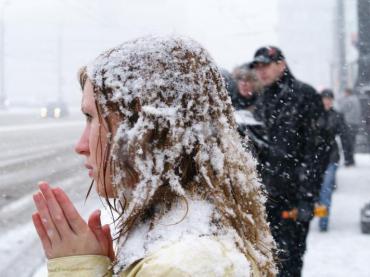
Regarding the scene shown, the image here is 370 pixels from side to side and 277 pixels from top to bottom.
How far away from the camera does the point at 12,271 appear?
4793mm

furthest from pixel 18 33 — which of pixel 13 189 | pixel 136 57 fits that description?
pixel 136 57

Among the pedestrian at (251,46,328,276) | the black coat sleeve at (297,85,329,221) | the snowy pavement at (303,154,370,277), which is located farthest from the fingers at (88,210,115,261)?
the snowy pavement at (303,154,370,277)

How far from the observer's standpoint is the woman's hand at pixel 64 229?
1.09 m

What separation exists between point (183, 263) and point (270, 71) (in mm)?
2731

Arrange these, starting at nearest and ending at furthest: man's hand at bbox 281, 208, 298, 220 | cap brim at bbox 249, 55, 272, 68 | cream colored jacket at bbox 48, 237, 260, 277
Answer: cream colored jacket at bbox 48, 237, 260, 277
man's hand at bbox 281, 208, 298, 220
cap brim at bbox 249, 55, 272, 68

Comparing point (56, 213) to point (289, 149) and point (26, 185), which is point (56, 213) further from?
point (26, 185)

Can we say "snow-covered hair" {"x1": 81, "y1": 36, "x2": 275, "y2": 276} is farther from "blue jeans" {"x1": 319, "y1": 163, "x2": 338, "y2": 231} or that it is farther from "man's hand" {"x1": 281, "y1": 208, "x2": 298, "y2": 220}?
"blue jeans" {"x1": 319, "y1": 163, "x2": 338, "y2": 231}

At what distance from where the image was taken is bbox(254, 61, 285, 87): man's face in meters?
3.54

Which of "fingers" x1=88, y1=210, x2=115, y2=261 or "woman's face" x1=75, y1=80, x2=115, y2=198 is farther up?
"woman's face" x1=75, y1=80, x2=115, y2=198

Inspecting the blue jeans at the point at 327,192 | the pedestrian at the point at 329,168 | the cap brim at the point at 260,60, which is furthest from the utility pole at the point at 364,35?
the cap brim at the point at 260,60

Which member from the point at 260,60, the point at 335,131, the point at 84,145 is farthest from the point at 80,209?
the point at 84,145

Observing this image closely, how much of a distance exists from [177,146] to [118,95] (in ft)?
0.50

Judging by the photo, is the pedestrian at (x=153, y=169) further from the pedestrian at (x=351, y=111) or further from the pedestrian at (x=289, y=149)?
the pedestrian at (x=351, y=111)

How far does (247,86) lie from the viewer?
12.3 ft
